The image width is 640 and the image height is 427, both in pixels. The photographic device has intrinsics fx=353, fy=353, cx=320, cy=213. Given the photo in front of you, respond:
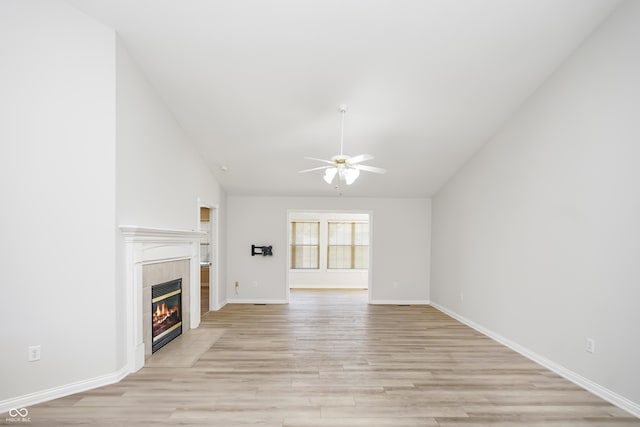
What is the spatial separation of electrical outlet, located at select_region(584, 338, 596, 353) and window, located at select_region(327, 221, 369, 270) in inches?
275

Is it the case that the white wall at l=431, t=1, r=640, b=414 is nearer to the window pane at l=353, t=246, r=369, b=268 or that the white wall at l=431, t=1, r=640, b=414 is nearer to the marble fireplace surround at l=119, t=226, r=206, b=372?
the marble fireplace surround at l=119, t=226, r=206, b=372

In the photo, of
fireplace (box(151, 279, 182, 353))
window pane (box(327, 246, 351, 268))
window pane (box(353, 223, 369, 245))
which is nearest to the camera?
fireplace (box(151, 279, 182, 353))

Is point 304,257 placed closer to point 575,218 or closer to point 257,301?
point 257,301

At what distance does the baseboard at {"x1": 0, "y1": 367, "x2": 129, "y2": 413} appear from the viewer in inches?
111

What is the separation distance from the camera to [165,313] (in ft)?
14.8

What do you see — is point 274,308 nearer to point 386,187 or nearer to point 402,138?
point 386,187

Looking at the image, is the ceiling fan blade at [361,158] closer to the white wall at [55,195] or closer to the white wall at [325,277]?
the white wall at [55,195]

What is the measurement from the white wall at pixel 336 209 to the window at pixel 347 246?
9.06 feet

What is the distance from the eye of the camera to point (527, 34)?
343cm

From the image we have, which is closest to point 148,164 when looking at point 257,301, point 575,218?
point 257,301

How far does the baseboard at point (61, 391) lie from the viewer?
282cm

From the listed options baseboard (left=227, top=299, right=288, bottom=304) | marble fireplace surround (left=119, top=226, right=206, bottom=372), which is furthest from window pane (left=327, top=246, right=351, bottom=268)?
marble fireplace surround (left=119, top=226, right=206, bottom=372)

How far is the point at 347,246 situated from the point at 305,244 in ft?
4.01

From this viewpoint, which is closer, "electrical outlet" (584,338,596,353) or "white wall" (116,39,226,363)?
"electrical outlet" (584,338,596,353)
